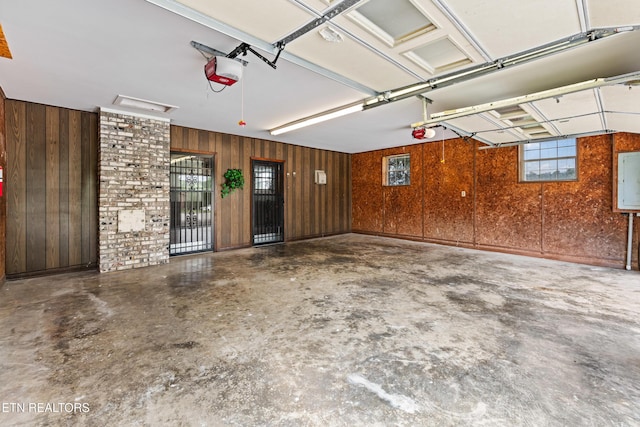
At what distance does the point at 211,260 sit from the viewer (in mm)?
5914

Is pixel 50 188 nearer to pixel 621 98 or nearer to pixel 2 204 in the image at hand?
pixel 2 204

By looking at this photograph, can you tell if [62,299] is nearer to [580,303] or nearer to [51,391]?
[51,391]

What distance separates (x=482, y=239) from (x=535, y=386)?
5.67 meters

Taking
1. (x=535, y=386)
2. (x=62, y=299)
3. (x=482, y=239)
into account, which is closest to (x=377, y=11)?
(x=535, y=386)

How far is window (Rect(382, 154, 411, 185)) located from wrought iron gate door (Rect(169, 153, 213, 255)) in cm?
526

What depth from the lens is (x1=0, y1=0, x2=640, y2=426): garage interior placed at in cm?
202

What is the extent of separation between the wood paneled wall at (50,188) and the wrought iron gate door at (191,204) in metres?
1.37

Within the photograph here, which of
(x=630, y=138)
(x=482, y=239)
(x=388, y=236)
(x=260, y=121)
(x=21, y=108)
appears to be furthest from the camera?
(x=388, y=236)

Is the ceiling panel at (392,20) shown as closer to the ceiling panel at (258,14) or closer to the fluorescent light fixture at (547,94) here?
the ceiling panel at (258,14)

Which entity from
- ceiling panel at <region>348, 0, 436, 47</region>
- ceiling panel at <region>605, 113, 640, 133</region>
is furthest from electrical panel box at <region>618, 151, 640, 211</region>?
ceiling panel at <region>348, 0, 436, 47</region>

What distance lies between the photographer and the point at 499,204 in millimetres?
6824

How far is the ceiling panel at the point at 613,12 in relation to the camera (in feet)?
6.31

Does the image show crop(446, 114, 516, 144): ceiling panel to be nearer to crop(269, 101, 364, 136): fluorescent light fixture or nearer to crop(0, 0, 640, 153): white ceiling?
crop(0, 0, 640, 153): white ceiling

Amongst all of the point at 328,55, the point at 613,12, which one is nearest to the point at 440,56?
the point at 328,55
